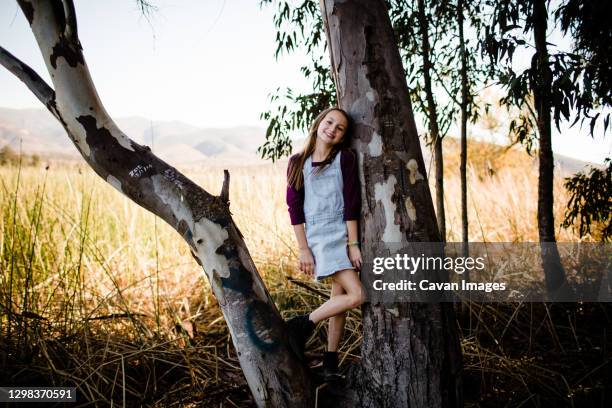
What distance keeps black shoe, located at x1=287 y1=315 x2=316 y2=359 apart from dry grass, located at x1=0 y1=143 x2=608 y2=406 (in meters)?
0.44

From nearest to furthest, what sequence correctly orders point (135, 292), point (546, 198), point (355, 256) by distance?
point (355, 256) < point (546, 198) < point (135, 292)

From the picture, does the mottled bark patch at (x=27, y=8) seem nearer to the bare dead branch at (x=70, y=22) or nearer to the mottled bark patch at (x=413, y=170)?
the bare dead branch at (x=70, y=22)

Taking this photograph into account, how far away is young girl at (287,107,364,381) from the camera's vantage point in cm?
184

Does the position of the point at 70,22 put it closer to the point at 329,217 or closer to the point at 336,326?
the point at 329,217

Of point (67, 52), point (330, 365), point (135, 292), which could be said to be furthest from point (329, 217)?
point (135, 292)

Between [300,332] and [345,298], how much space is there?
25 cm

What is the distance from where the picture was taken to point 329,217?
197 centimetres

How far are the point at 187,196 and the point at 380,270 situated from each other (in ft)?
2.91

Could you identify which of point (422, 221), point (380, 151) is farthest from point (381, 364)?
point (380, 151)

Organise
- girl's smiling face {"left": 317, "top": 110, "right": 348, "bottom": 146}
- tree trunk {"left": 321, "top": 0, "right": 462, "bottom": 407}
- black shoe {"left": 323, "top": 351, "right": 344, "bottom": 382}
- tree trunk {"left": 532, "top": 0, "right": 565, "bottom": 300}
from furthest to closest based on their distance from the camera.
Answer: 1. tree trunk {"left": 532, "top": 0, "right": 565, "bottom": 300}
2. black shoe {"left": 323, "top": 351, "right": 344, "bottom": 382}
3. girl's smiling face {"left": 317, "top": 110, "right": 348, "bottom": 146}
4. tree trunk {"left": 321, "top": 0, "right": 462, "bottom": 407}

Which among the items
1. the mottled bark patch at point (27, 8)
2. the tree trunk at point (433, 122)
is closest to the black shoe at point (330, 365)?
the tree trunk at point (433, 122)

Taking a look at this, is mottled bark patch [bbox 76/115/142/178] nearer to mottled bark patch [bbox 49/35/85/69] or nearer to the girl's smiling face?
mottled bark patch [bbox 49/35/85/69]

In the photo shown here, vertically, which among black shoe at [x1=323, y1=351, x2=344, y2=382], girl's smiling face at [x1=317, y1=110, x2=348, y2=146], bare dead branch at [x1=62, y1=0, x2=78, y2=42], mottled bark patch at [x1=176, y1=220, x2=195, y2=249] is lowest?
black shoe at [x1=323, y1=351, x2=344, y2=382]

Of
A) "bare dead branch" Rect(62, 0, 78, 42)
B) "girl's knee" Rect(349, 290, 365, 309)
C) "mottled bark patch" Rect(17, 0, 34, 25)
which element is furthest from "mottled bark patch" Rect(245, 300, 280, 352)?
"mottled bark patch" Rect(17, 0, 34, 25)
